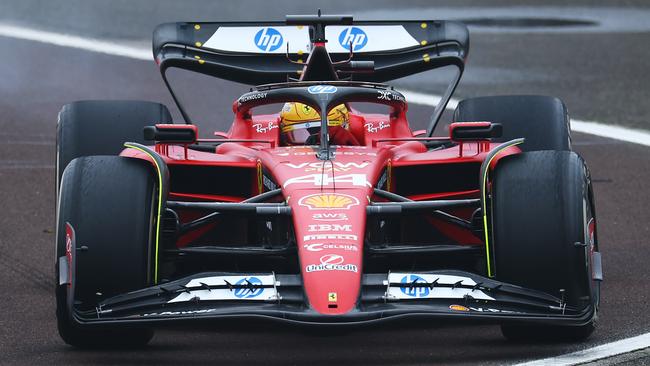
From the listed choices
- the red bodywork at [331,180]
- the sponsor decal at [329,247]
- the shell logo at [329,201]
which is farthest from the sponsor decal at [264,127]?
the sponsor decal at [329,247]

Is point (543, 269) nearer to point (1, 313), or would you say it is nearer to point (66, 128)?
point (1, 313)

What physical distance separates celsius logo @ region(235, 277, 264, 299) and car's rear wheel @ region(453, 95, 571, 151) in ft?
11.0

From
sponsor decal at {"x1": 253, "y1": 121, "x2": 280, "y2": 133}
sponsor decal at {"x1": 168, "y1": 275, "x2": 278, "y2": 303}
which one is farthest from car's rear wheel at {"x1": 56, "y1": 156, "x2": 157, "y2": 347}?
sponsor decal at {"x1": 253, "y1": 121, "x2": 280, "y2": 133}

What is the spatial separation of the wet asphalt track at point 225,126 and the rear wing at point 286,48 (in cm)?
163

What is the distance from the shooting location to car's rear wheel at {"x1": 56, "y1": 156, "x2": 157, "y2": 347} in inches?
312

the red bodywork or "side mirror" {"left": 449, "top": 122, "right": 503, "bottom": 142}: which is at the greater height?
"side mirror" {"left": 449, "top": 122, "right": 503, "bottom": 142}

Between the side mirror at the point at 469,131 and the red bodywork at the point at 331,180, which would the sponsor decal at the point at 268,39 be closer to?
the red bodywork at the point at 331,180

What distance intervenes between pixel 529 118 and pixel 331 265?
3332 mm

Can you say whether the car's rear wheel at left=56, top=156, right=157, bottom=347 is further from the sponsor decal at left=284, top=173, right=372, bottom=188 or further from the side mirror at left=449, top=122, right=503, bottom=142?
the side mirror at left=449, top=122, right=503, bottom=142

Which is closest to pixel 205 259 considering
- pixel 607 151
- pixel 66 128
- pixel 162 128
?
pixel 162 128

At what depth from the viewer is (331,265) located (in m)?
7.80

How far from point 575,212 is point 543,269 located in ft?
Result: 1.05

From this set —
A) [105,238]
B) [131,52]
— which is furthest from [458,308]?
[131,52]

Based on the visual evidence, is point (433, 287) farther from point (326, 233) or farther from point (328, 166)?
point (328, 166)
